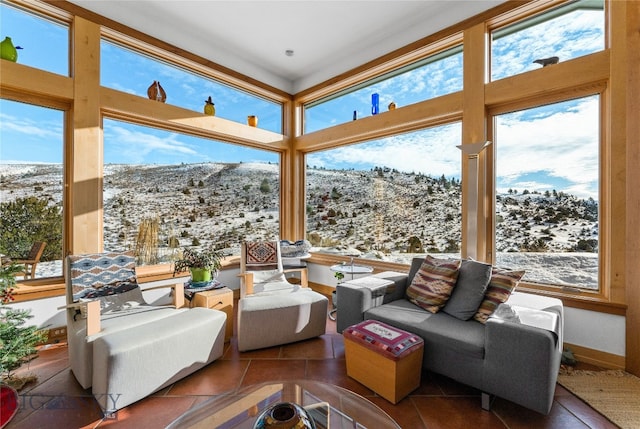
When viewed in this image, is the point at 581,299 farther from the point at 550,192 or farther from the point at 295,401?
the point at 295,401

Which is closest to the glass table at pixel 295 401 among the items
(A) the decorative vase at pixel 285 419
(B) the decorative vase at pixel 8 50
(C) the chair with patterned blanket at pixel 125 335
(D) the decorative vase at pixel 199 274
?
(A) the decorative vase at pixel 285 419

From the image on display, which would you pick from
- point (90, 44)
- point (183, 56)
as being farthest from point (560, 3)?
point (90, 44)

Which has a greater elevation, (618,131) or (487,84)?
(487,84)

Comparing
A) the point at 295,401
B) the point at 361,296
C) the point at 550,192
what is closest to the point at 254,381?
the point at 295,401

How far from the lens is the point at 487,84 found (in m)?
2.96

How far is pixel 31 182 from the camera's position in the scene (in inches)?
109

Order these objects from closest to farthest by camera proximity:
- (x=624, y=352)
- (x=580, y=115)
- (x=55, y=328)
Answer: (x=624, y=352), (x=580, y=115), (x=55, y=328)

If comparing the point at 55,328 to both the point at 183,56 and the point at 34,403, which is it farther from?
the point at 183,56

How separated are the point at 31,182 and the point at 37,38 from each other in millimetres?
1424

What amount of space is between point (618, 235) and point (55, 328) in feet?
17.1

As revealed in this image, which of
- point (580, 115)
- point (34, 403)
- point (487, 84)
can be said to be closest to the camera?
point (34, 403)

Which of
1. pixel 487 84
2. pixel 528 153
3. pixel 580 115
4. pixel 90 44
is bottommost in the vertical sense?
pixel 528 153

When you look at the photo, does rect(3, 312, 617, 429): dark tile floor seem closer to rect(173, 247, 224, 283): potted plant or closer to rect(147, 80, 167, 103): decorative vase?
rect(173, 247, 224, 283): potted plant

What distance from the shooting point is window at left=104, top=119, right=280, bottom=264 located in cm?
331
